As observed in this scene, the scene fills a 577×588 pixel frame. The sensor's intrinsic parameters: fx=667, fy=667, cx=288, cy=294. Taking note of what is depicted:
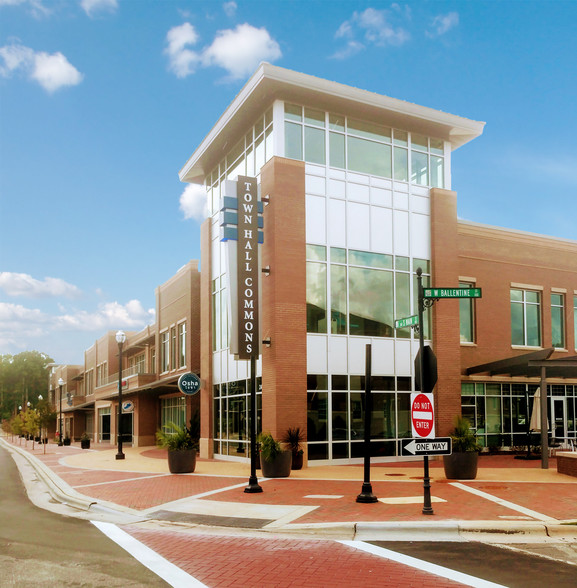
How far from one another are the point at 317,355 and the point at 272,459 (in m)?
4.78

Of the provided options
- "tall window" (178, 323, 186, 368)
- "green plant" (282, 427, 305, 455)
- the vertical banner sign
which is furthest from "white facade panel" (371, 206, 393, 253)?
"tall window" (178, 323, 186, 368)

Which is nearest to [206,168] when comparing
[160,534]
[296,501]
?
[296,501]

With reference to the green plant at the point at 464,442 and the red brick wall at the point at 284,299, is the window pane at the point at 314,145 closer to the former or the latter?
the red brick wall at the point at 284,299

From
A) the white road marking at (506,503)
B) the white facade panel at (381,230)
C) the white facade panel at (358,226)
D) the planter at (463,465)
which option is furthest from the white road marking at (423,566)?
the white facade panel at (381,230)

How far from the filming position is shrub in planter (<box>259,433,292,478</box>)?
1897 centimetres

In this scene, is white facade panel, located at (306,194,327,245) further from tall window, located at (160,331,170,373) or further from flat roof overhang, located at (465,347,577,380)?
tall window, located at (160,331,170,373)

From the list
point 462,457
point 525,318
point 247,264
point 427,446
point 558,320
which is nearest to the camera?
point 427,446

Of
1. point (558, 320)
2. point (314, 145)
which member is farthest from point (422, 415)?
point (558, 320)

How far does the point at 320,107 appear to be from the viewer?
79.5 ft

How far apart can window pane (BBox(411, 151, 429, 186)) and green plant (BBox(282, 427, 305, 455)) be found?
10.8 meters

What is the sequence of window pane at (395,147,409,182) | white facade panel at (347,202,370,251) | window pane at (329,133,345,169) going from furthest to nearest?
window pane at (395,147,409,182) → window pane at (329,133,345,169) → white facade panel at (347,202,370,251)

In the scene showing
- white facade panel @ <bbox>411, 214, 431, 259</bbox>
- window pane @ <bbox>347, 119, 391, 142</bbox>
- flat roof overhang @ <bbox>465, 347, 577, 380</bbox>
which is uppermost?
window pane @ <bbox>347, 119, 391, 142</bbox>

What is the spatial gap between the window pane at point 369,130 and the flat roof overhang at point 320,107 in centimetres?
22

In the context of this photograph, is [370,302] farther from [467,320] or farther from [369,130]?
[369,130]
